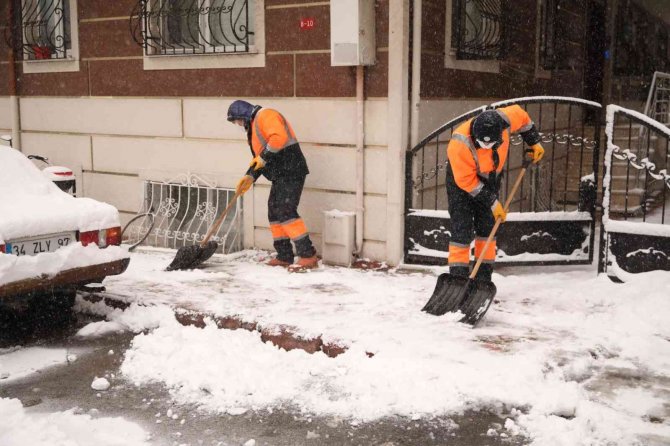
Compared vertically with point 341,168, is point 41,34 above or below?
above

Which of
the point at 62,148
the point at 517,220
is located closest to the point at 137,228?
the point at 62,148

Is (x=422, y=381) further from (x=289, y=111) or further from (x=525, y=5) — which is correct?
(x=525, y=5)

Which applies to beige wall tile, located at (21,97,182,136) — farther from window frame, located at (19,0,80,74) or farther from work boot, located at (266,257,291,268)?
work boot, located at (266,257,291,268)

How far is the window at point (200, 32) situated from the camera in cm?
848

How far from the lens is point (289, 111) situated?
831 centimetres

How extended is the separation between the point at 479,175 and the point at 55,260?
11.6 ft

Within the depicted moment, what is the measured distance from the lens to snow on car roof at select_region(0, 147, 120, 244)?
5.40m

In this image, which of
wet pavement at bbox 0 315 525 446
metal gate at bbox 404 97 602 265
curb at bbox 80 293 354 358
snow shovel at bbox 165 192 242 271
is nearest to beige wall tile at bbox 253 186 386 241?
metal gate at bbox 404 97 602 265

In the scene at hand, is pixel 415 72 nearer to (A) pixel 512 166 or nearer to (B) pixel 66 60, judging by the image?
(A) pixel 512 166

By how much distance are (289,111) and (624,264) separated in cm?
393

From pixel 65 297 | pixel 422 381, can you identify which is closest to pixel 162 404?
pixel 422 381

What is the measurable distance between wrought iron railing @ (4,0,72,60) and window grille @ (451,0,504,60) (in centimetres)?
560

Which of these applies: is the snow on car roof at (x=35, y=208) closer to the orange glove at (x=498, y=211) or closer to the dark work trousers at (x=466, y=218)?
the dark work trousers at (x=466, y=218)

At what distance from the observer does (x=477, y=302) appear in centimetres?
584
